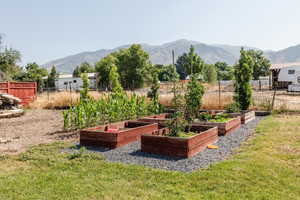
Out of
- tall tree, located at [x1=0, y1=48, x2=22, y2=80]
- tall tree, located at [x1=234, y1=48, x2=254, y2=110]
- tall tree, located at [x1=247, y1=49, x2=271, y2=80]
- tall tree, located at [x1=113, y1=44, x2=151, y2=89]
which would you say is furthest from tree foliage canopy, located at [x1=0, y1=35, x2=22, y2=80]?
tall tree, located at [x1=247, y1=49, x2=271, y2=80]

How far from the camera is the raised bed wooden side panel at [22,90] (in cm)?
1662

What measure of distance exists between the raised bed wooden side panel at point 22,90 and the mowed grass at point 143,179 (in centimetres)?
1363

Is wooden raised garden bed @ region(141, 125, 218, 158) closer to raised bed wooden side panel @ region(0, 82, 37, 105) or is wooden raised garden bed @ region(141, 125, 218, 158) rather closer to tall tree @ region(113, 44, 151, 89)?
raised bed wooden side panel @ region(0, 82, 37, 105)

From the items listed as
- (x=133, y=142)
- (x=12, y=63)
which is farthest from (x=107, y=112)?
(x=12, y=63)

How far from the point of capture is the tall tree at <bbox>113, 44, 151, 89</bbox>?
47875mm

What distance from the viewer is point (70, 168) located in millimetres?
4125

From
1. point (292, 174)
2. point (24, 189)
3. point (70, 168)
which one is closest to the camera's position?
point (24, 189)

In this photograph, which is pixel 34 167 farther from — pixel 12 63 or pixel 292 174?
pixel 12 63

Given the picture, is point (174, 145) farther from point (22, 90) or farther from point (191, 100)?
point (22, 90)

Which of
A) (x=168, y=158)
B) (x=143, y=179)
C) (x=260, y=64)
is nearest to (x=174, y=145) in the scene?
(x=168, y=158)

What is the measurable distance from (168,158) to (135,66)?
4415 cm

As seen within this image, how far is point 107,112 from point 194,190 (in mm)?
5690

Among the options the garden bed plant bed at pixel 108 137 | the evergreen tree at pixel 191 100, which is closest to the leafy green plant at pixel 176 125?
the evergreen tree at pixel 191 100

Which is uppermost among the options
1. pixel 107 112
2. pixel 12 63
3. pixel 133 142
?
pixel 12 63
